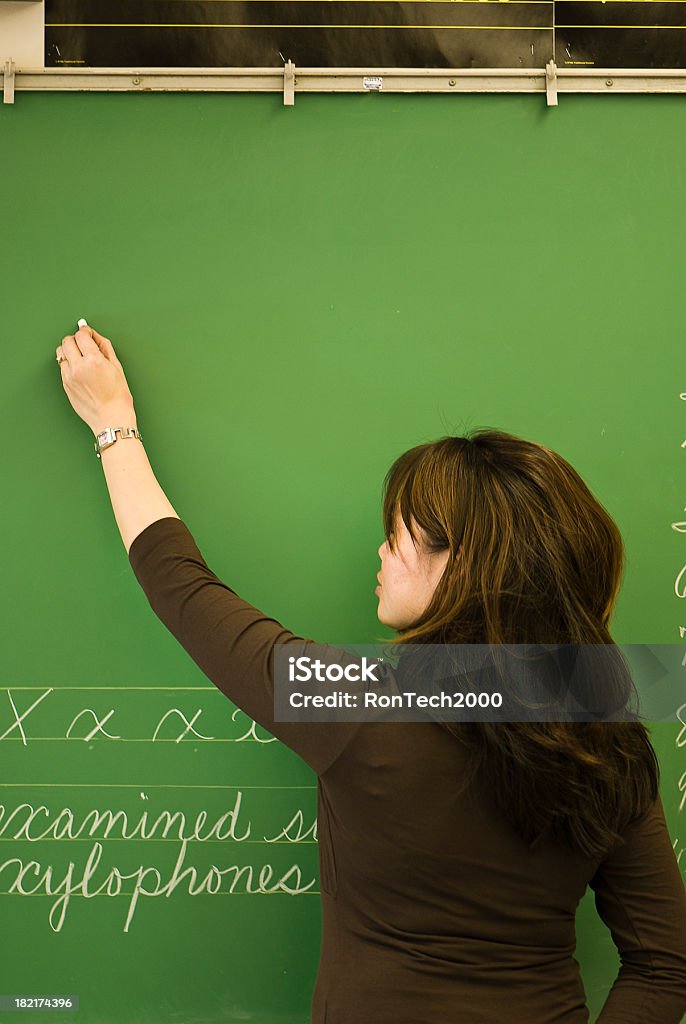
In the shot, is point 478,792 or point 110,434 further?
point 110,434

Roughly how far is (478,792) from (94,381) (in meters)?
0.65

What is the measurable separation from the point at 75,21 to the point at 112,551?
0.68 m

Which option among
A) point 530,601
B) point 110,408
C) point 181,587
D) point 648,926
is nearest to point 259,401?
point 110,408

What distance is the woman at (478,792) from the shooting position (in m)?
0.74

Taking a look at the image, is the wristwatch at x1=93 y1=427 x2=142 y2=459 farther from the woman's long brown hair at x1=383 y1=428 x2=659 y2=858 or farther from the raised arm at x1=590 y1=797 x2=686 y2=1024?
the raised arm at x1=590 y1=797 x2=686 y2=1024

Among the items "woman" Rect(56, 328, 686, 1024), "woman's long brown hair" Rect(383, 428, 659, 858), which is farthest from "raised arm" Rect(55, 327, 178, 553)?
"woman's long brown hair" Rect(383, 428, 659, 858)

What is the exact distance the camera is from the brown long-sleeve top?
2.43ft

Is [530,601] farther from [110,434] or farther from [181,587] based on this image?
[110,434]

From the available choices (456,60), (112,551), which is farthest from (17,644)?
(456,60)

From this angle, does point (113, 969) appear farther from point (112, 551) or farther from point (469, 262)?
point (469, 262)

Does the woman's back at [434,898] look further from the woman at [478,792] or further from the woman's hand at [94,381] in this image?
the woman's hand at [94,381]

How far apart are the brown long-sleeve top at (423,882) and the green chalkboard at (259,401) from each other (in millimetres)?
239

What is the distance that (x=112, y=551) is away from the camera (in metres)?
1.06

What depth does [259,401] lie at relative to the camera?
1065 mm
